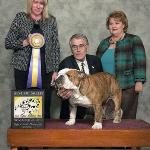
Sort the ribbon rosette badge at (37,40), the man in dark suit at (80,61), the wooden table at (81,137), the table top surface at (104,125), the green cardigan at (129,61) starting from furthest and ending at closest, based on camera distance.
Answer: the green cardigan at (129,61) < the ribbon rosette badge at (37,40) < the man in dark suit at (80,61) < the table top surface at (104,125) < the wooden table at (81,137)

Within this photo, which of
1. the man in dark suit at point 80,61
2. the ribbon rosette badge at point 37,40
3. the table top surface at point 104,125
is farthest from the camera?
the ribbon rosette badge at point 37,40

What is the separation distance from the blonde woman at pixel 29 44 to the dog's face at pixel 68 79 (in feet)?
1.95

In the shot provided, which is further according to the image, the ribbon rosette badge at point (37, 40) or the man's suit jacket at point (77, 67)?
the ribbon rosette badge at point (37, 40)

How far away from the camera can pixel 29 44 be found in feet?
7.86

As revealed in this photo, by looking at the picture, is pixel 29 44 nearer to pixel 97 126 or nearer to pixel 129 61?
pixel 129 61

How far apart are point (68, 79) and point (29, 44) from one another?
27.2 inches

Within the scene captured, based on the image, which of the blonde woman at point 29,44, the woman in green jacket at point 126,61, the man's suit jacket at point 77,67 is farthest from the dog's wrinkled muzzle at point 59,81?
the woman in green jacket at point 126,61

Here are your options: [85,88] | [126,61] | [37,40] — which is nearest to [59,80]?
[85,88]

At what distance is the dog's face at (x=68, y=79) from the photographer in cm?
178

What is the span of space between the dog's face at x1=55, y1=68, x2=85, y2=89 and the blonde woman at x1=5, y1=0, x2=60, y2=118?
594 millimetres

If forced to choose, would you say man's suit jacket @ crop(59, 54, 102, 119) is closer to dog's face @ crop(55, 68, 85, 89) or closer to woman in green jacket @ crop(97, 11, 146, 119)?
woman in green jacket @ crop(97, 11, 146, 119)

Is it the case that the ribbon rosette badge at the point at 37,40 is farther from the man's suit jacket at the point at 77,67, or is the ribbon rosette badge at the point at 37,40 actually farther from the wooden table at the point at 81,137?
the wooden table at the point at 81,137

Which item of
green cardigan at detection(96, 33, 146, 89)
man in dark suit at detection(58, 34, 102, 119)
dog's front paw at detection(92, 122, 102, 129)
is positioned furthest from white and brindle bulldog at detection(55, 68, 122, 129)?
green cardigan at detection(96, 33, 146, 89)

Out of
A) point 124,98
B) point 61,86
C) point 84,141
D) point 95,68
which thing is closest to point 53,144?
point 84,141
